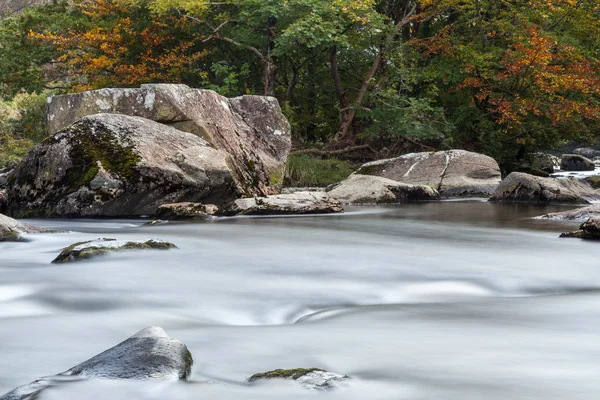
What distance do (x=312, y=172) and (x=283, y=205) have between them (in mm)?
6861

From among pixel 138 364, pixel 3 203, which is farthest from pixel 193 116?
pixel 138 364

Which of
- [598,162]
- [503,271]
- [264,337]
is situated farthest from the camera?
[598,162]

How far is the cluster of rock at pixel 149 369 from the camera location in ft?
8.48

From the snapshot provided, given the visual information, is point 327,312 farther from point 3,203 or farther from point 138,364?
point 3,203

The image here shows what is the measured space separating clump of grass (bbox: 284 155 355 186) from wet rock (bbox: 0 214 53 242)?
382 inches

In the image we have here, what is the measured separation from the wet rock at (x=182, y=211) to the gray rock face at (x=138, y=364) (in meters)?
6.68

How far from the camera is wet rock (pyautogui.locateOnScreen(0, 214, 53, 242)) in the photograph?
682 centimetres

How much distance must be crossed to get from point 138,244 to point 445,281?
2.46 m

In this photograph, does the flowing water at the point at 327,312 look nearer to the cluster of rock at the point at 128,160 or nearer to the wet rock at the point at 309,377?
the wet rock at the point at 309,377

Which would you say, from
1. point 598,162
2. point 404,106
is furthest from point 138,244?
point 598,162

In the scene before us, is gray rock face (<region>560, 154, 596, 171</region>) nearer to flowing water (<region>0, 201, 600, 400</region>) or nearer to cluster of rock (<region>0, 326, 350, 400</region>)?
flowing water (<region>0, 201, 600, 400</region>)

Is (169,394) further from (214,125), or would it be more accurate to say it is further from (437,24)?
(437,24)

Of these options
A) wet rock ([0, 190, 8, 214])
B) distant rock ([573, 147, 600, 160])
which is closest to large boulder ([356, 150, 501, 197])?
wet rock ([0, 190, 8, 214])

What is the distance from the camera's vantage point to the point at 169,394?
2529 mm
